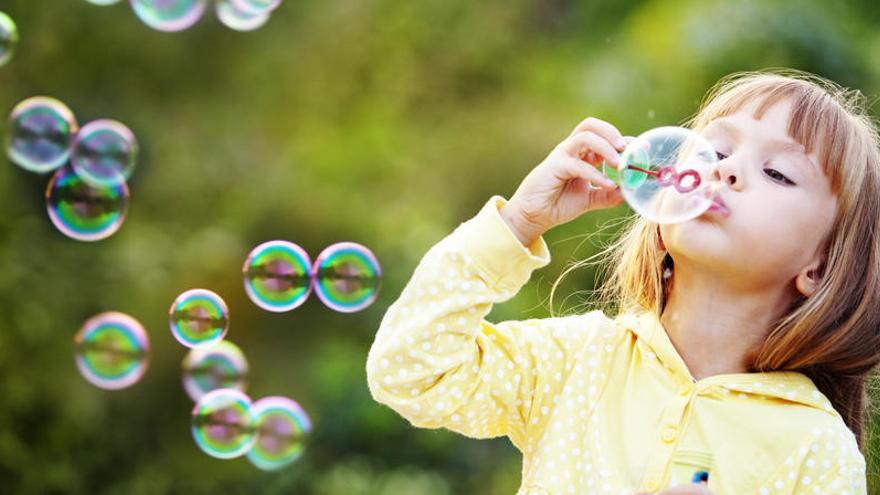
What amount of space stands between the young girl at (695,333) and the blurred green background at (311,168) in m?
2.16

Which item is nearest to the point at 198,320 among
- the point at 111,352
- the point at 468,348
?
the point at 111,352

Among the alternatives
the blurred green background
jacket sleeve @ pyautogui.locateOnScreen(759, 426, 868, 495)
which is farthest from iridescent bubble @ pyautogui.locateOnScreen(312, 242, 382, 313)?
the blurred green background

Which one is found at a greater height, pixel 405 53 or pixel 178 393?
pixel 405 53

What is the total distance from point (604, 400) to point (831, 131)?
1.89 ft

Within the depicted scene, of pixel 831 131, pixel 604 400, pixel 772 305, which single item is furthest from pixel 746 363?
pixel 831 131

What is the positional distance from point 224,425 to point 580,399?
1123 millimetres

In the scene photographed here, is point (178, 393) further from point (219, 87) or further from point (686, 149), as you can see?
point (686, 149)

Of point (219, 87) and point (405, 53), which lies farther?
point (405, 53)

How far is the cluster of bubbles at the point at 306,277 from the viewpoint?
2.60 meters

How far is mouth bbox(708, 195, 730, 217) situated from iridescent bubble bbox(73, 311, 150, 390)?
169 cm

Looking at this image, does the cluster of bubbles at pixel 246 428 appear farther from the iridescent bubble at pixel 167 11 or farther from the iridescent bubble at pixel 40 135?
the iridescent bubble at pixel 167 11

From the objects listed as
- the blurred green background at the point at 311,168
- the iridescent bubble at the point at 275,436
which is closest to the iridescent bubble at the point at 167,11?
the iridescent bubble at the point at 275,436

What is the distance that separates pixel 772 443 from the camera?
1.87 m

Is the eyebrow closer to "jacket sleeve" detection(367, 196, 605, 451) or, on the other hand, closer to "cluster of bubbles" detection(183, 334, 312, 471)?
"jacket sleeve" detection(367, 196, 605, 451)
